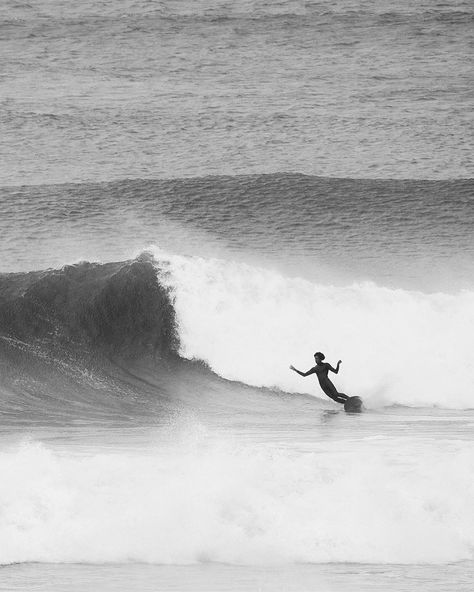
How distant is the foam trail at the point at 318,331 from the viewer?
14.9 m

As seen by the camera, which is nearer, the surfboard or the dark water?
the surfboard

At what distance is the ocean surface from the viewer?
7.86 metres

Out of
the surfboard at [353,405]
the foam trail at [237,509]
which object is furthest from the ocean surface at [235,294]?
the surfboard at [353,405]

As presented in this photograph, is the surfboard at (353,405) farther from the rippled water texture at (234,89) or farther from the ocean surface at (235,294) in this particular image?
the rippled water texture at (234,89)

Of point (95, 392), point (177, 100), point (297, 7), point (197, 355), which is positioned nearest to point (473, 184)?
point (177, 100)

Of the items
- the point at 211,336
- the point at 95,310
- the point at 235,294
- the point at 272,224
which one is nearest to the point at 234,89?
the point at 272,224

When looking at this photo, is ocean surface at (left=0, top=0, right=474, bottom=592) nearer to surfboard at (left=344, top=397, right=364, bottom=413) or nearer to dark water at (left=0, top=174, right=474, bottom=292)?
dark water at (left=0, top=174, right=474, bottom=292)

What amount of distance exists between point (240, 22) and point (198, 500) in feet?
93.5

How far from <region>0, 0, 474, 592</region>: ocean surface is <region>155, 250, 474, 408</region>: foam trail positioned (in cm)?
4

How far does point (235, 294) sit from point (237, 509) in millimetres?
8279

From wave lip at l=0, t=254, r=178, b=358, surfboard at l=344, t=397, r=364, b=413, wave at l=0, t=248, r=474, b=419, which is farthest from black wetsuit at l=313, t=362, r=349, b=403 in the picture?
wave lip at l=0, t=254, r=178, b=358

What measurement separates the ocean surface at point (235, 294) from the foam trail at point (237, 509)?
23 millimetres

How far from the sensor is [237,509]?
8148 millimetres

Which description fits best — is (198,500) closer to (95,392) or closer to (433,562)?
(433,562)
